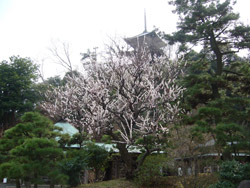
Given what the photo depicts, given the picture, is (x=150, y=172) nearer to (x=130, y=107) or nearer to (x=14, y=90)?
(x=130, y=107)

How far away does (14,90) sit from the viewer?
14727 mm

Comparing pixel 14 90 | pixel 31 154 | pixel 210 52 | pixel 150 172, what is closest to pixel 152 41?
pixel 210 52

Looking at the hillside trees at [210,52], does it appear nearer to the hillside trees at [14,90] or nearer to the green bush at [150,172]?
the green bush at [150,172]

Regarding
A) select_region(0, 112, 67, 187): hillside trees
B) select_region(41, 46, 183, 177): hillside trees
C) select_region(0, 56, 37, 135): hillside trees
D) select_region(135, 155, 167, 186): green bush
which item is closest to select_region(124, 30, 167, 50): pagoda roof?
select_region(41, 46, 183, 177): hillside trees

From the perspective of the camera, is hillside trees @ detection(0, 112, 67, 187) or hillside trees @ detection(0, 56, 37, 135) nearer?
hillside trees @ detection(0, 112, 67, 187)

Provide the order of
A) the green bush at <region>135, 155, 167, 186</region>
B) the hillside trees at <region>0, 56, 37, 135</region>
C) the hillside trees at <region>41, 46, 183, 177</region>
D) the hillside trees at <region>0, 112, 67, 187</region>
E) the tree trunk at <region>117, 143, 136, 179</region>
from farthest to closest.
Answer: the hillside trees at <region>0, 56, 37, 135</region>, the tree trunk at <region>117, 143, 136, 179</region>, the green bush at <region>135, 155, 167, 186</region>, the hillside trees at <region>41, 46, 183, 177</region>, the hillside trees at <region>0, 112, 67, 187</region>

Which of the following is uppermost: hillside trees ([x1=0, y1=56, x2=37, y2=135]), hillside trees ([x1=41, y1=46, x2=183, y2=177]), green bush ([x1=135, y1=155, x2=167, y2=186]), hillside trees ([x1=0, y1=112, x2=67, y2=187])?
hillside trees ([x1=0, y1=56, x2=37, y2=135])

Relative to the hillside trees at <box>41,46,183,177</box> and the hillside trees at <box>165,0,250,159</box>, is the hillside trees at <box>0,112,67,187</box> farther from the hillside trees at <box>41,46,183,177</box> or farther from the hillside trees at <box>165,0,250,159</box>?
the hillside trees at <box>165,0,250,159</box>

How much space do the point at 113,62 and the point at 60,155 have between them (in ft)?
10.5

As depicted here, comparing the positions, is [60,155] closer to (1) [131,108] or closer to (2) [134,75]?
(1) [131,108]

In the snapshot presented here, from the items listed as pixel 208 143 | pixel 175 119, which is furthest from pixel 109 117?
pixel 208 143

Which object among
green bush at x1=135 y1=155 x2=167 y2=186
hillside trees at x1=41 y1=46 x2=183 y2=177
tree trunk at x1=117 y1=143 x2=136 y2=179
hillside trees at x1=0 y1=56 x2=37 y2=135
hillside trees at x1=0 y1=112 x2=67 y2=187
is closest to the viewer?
hillside trees at x1=0 y1=112 x2=67 y2=187

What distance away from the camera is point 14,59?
1555 centimetres

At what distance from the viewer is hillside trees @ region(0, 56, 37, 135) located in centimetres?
1434
